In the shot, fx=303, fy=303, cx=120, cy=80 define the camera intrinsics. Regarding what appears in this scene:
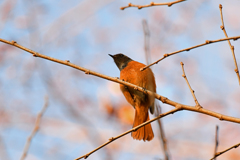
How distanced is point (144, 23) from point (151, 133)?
2.45 m

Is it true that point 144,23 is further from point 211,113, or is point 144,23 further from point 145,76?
point 145,76

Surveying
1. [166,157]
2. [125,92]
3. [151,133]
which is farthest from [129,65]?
[166,157]

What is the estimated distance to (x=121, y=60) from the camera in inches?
202

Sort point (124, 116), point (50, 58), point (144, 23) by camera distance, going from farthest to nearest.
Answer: point (124, 116)
point (50, 58)
point (144, 23)

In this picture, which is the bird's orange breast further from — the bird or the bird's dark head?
the bird's dark head

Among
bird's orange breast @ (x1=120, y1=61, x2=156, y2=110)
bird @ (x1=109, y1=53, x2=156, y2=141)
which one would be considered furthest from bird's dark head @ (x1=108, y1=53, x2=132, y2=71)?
bird's orange breast @ (x1=120, y1=61, x2=156, y2=110)

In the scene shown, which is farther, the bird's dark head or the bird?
the bird's dark head

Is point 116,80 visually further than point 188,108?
Yes

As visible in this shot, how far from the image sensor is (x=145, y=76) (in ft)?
13.7

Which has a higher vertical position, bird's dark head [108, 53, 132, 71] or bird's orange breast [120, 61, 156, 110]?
bird's dark head [108, 53, 132, 71]

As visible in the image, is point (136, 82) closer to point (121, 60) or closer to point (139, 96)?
point (139, 96)

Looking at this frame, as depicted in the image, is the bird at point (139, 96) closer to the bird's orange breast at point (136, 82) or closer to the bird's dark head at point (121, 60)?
the bird's orange breast at point (136, 82)

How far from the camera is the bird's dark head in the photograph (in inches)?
194

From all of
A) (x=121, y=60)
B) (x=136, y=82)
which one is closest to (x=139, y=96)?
(x=136, y=82)
